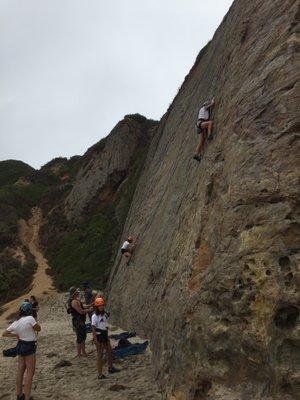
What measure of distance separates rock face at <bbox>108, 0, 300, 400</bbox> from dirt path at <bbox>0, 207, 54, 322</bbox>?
30189mm

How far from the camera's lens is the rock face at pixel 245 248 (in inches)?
345

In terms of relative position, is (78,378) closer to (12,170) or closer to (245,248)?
(245,248)

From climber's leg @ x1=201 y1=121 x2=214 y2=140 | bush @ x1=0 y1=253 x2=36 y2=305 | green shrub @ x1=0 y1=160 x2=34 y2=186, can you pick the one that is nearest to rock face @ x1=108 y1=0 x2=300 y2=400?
climber's leg @ x1=201 y1=121 x2=214 y2=140

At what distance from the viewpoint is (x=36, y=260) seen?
56.8 metres

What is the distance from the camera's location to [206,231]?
39.4 ft

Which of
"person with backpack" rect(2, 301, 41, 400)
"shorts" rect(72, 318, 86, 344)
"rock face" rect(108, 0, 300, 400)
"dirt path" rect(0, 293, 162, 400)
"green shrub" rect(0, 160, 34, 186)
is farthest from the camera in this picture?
"green shrub" rect(0, 160, 34, 186)

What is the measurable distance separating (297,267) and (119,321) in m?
18.7

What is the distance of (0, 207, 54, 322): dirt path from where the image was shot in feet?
144

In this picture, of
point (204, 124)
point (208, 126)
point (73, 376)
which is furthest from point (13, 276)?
point (208, 126)

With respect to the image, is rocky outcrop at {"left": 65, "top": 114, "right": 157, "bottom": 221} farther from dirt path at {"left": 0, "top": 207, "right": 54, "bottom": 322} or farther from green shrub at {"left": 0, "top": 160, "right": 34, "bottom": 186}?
green shrub at {"left": 0, "top": 160, "right": 34, "bottom": 186}

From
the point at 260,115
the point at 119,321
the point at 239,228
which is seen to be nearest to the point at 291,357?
the point at 239,228

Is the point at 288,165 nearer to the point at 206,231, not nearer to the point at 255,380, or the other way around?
the point at 206,231

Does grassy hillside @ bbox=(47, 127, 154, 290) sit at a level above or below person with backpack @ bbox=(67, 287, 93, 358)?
above

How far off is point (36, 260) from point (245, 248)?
5012 cm
